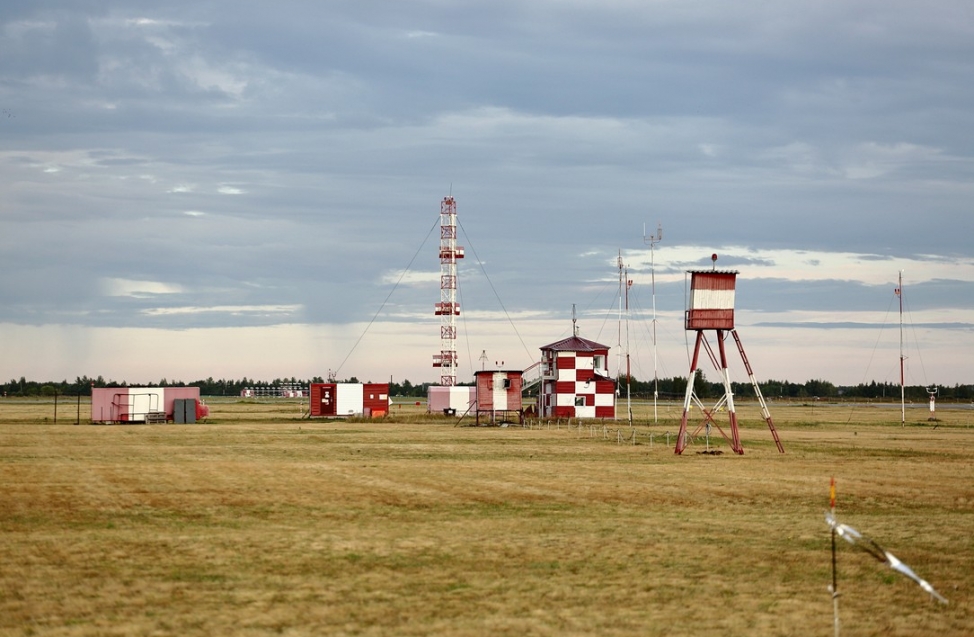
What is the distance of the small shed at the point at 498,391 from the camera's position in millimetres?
87625

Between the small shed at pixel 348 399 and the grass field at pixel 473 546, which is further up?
the small shed at pixel 348 399

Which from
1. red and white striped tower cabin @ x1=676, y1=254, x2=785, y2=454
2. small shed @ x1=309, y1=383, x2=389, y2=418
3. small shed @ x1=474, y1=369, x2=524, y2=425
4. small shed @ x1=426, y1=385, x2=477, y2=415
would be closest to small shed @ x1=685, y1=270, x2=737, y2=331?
red and white striped tower cabin @ x1=676, y1=254, x2=785, y2=454

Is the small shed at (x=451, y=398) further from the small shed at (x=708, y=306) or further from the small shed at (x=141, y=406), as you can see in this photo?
the small shed at (x=708, y=306)

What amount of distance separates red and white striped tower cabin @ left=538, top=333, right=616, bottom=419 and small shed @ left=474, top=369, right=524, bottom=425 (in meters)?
2.80

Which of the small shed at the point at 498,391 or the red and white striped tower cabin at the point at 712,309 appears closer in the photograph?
the red and white striped tower cabin at the point at 712,309

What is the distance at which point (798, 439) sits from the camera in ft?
209

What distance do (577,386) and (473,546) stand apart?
6847 cm

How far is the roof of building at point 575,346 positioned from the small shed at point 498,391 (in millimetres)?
3383

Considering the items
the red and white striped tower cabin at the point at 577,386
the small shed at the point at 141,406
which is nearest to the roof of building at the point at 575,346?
the red and white striped tower cabin at the point at 577,386

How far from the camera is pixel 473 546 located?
20.8 m

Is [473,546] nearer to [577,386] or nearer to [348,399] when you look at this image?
[577,386]

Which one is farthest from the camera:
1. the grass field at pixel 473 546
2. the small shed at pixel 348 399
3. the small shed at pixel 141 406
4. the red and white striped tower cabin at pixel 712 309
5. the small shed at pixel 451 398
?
the small shed at pixel 451 398

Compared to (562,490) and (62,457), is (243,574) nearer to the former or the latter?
(562,490)

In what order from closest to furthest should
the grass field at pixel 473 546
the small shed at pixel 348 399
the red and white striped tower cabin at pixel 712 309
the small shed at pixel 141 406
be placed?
1. the grass field at pixel 473 546
2. the red and white striped tower cabin at pixel 712 309
3. the small shed at pixel 141 406
4. the small shed at pixel 348 399
